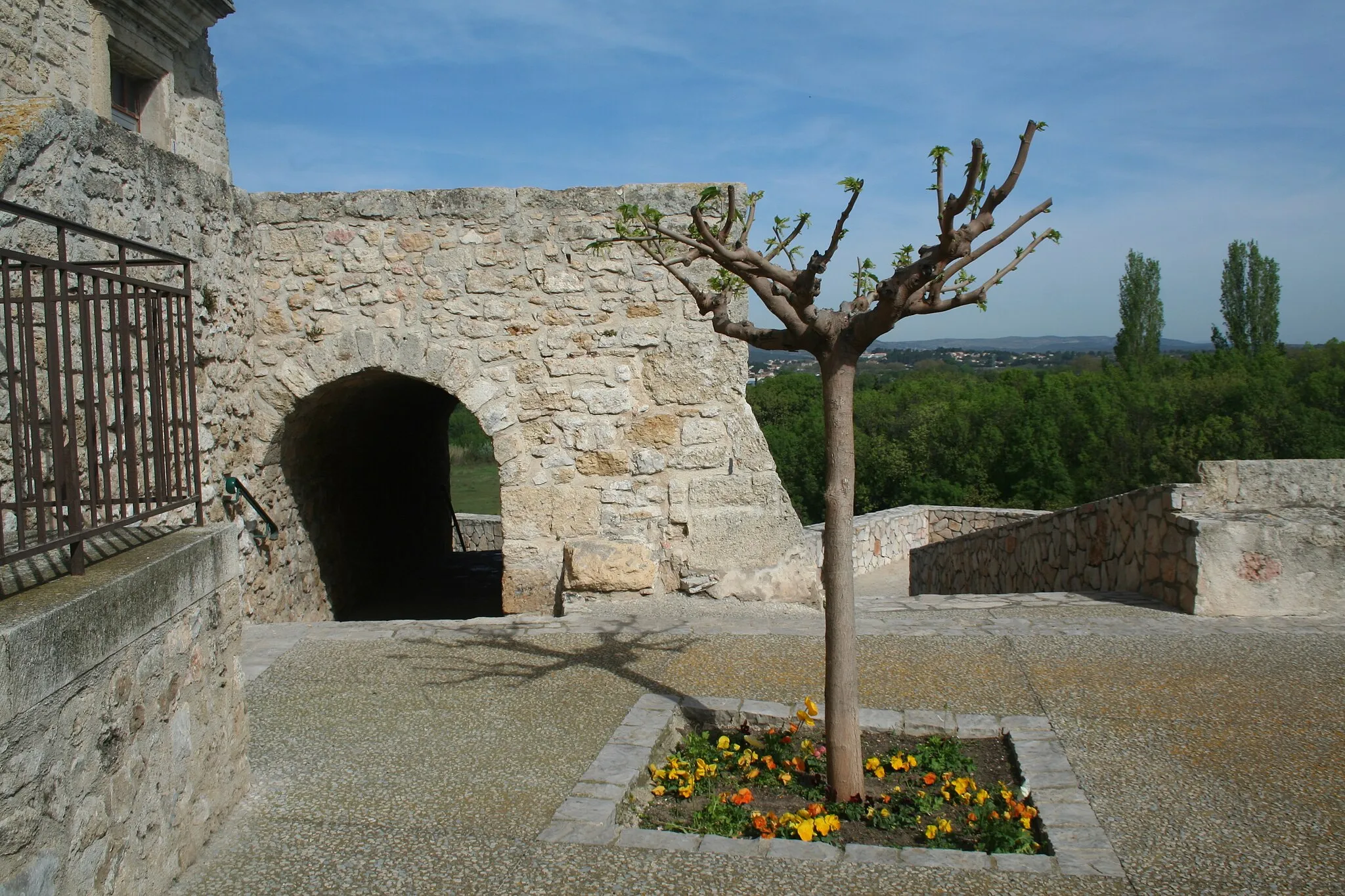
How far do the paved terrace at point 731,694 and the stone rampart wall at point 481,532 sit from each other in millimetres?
7909

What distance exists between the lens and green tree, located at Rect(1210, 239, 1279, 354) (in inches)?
1578

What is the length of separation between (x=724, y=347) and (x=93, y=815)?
484 centimetres

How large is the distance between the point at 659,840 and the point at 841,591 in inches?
42.0

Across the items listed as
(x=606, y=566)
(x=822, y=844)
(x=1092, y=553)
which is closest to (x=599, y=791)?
(x=822, y=844)

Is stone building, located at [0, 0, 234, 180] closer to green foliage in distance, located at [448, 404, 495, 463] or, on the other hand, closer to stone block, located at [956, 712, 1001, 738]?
green foliage in distance, located at [448, 404, 495, 463]

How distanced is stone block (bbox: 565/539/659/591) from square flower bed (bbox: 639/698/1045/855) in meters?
2.24

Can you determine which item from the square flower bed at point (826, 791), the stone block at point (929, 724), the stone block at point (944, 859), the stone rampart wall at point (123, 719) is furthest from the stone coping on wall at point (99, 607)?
the stone block at point (929, 724)

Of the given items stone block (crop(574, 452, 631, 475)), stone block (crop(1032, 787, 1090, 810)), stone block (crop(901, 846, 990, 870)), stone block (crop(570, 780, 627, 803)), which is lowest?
stone block (crop(901, 846, 990, 870))

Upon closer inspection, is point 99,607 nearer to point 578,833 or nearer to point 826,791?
point 578,833

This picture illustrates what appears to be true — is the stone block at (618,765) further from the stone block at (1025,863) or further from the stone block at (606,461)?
the stone block at (606,461)

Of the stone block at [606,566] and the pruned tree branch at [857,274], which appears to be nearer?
the pruned tree branch at [857,274]

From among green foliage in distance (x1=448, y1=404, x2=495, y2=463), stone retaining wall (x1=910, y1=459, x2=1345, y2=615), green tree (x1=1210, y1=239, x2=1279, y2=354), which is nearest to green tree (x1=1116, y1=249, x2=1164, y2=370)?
green tree (x1=1210, y1=239, x2=1279, y2=354)

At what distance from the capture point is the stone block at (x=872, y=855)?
2.97m

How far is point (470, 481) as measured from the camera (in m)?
17.6
